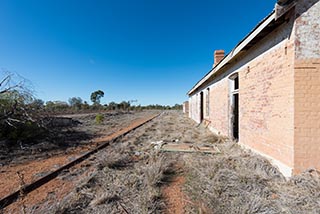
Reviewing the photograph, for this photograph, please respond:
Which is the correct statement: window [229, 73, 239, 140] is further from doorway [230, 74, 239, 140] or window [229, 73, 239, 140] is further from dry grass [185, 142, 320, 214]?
dry grass [185, 142, 320, 214]

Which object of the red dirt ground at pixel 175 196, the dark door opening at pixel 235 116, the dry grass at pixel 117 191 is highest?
the dark door opening at pixel 235 116

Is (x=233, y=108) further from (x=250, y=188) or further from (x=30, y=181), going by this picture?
(x=30, y=181)

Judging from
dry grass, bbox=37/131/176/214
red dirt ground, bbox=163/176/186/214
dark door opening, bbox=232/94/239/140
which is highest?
dark door opening, bbox=232/94/239/140

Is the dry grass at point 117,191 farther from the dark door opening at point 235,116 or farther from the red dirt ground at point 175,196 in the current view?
the dark door opening at point 235,116

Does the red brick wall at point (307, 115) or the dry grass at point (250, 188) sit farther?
the red brick wall at point (307, 115)

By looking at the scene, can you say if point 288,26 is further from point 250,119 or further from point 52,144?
point 52,144

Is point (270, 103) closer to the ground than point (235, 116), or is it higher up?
higher up

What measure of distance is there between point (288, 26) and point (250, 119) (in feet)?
8.67

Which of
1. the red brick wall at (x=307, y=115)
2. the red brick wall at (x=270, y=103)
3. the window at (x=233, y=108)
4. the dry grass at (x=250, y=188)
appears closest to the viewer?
the dry grass at (x=250, y=188)

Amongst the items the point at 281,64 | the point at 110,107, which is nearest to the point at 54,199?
the point at 281,64

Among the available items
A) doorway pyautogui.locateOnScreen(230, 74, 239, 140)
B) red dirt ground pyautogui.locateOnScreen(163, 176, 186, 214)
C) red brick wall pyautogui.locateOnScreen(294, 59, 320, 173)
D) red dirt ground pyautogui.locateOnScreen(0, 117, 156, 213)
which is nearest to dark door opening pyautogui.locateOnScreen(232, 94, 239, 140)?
doorway pyautogui.locateOnScreen(230, 74, 239, 140)

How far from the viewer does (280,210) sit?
246cm

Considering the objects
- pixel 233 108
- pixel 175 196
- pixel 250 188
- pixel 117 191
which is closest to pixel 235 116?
pixel 233 108

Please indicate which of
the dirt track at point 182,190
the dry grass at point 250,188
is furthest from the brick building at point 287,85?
the dirt track at point 182,190
